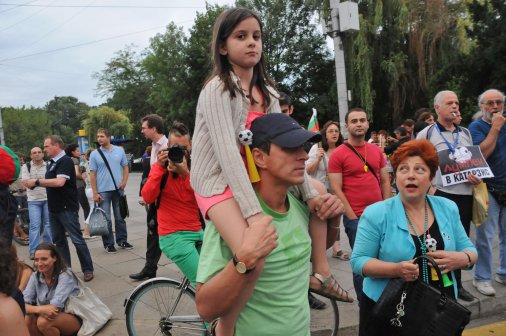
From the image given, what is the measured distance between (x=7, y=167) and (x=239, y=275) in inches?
147

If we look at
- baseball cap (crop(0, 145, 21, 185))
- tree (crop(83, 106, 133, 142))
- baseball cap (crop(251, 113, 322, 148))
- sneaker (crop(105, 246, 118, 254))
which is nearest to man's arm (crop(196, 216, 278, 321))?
baseball cap (crop(251, 113, 322, 148))

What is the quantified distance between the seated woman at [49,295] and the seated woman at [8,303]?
1906mm

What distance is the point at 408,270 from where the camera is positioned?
241cm

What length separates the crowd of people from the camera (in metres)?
1.52

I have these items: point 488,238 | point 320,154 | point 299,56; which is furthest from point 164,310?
point 299,56

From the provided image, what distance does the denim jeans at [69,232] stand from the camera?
232 inches

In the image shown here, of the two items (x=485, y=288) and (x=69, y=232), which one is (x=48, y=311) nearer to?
(x=69, y=232)

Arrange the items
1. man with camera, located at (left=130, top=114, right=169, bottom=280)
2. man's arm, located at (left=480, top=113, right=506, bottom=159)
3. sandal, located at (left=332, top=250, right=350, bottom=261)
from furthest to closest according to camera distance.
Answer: sandal, located at (left=332, top=250, right=350, bottom=261) < man with camera, located at (left=130, top=114, right=169, bottom=280) < man's arm, located at (left=480, top=113, right=506, bottom=159)

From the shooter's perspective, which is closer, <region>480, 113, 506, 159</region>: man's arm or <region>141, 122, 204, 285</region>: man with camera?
<region>141, 122, 204, 285</region>: man with camera

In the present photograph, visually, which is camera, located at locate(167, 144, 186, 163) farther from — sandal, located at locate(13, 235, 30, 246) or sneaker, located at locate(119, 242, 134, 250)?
sandal, located at locate(13, 235, 30, 246)

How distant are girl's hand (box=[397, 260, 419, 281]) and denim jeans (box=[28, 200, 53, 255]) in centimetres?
654

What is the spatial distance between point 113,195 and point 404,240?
20.6ft

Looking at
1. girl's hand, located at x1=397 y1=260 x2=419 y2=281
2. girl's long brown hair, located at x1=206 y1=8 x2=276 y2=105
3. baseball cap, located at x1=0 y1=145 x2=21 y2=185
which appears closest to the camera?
girl's long brown hair, located at x1=206 y1=8 x2=276 y2=105

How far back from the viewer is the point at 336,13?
1085 centimetres
